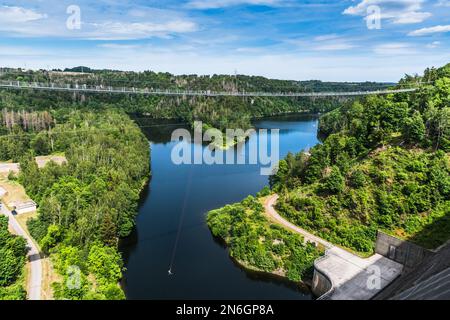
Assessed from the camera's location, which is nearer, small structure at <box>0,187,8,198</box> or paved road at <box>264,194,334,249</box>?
paved road at <box>264,194,334,249</box>

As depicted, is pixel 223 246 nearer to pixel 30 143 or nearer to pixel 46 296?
pixel 46 296

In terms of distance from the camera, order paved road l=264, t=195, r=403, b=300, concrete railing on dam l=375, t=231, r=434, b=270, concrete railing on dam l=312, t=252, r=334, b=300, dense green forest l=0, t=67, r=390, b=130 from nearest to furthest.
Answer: paved road l=264, t=195, r=403, b=300 → concrete railing on dam l=312, t=252, r=334, b=300 → concrete railing on dam l=375, t=231, r=434, b=270 → dense green forest l=0, t=67, r=390, b=130

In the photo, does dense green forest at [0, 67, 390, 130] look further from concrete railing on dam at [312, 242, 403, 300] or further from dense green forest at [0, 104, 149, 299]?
concrete railing on dam at [312, 242, 403, 300]

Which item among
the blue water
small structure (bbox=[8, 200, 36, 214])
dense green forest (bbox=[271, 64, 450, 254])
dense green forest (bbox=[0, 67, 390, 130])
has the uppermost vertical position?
dense green forest (bbox=[0, 67, 390, 130])

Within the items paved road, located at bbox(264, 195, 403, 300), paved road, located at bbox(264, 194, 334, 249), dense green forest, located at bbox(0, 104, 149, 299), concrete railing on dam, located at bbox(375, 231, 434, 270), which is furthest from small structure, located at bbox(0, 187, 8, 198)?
concrete railing on dam, located at bbox(375, 231, 434, 270)

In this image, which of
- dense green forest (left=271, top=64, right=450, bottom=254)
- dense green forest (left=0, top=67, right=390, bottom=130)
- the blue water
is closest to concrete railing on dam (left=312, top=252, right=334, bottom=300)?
the blue water

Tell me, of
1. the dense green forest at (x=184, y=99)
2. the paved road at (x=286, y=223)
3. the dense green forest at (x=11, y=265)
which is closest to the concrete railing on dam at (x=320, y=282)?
the paved road at (x=286, y=223)

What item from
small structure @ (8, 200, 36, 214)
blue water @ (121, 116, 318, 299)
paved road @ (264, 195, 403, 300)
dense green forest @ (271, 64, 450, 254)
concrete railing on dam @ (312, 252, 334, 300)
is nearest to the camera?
paved road @ (264, 195, 403, 300)

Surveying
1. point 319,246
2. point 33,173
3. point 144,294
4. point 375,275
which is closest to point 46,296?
point 144,294

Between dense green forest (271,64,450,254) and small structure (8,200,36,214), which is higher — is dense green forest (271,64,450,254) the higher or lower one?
the higher one
